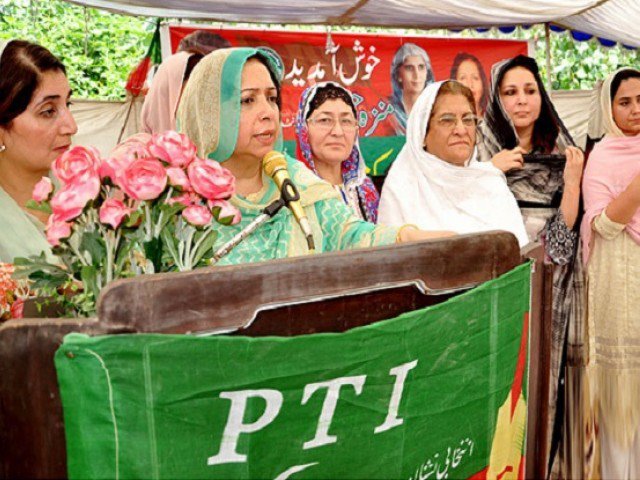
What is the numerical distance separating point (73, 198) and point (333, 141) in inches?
77.1

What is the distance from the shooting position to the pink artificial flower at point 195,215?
3.69 feet

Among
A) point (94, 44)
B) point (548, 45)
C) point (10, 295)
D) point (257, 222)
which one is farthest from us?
point (94, 44)

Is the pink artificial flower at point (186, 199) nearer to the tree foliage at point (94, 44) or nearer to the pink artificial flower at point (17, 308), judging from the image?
the pink artificial flower at point (17, 308)

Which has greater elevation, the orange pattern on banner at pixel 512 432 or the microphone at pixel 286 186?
the microphone at pixel 286 186

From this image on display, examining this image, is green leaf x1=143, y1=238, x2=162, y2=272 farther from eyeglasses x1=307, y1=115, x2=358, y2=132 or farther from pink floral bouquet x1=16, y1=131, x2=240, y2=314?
eyeglasses x1=307, y1=115, x2=358, y2=132

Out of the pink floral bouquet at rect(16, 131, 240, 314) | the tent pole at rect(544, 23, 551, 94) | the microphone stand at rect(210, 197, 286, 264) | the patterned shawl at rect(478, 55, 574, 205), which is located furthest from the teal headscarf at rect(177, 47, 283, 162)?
the tent pole at rect(544, 23, 551, 94)

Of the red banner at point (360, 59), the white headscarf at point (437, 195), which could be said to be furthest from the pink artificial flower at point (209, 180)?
the red banner at point (360, 59)

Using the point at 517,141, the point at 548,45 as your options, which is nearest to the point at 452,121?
the point at 517,141

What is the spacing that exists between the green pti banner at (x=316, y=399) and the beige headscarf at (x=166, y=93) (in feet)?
6.48

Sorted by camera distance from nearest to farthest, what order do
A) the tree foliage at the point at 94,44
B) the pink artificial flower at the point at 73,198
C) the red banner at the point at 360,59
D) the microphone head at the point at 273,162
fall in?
1. the pink artificial flower at the point at 73,198
2. the microphone head at the point at 273,162
3. the red banner at the point at 360,59
4. the tree foliage at the point at 94,44

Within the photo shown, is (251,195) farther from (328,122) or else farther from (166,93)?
(166,93)

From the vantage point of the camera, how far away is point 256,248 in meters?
1.68

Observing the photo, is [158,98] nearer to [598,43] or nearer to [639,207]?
[639,207]

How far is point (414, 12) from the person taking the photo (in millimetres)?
4477
